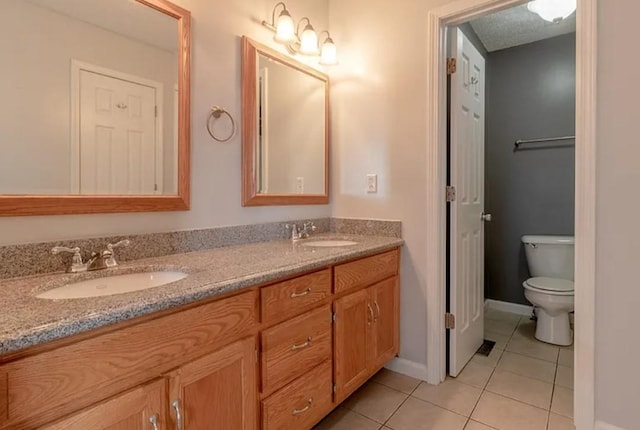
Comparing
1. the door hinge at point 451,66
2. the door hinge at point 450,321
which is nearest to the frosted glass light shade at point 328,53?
the door hinge at point 451,66

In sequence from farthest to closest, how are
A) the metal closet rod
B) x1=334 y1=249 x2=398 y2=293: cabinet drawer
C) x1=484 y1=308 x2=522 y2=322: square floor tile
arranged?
x1=484 y1=308 x2=522 y2=322: square floor tile → the metal closet rod → x1=334 y1=249 x2=398 y2=293: cabinet drawer

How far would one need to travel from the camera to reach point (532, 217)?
2.99 m

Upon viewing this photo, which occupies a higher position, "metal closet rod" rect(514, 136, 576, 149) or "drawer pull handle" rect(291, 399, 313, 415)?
"metal closet rod" rect(514, 136, 576, 149)

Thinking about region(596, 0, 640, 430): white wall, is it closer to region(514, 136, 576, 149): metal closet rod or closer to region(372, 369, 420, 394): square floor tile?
region(372, 369, 420, 394): square floor tile

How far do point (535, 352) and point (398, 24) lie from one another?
2331 millimetres

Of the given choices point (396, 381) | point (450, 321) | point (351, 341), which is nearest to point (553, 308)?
point (450, 321)

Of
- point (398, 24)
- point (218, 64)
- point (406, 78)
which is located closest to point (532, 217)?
point (406, 78)

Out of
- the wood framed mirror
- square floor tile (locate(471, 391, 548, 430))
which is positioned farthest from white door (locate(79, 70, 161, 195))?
square floor tile (locate(471, 391, 548, 430))

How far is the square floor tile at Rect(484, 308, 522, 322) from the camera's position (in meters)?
2.95

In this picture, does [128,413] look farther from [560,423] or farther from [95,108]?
[560,423]

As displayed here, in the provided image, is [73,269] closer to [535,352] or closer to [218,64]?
[218,64]

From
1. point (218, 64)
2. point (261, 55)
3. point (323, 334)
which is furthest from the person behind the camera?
point (261, 55)

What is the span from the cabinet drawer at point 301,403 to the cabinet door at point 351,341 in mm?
80

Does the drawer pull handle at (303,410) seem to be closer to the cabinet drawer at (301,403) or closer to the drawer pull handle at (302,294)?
the cabinet drawer at (301,403)
